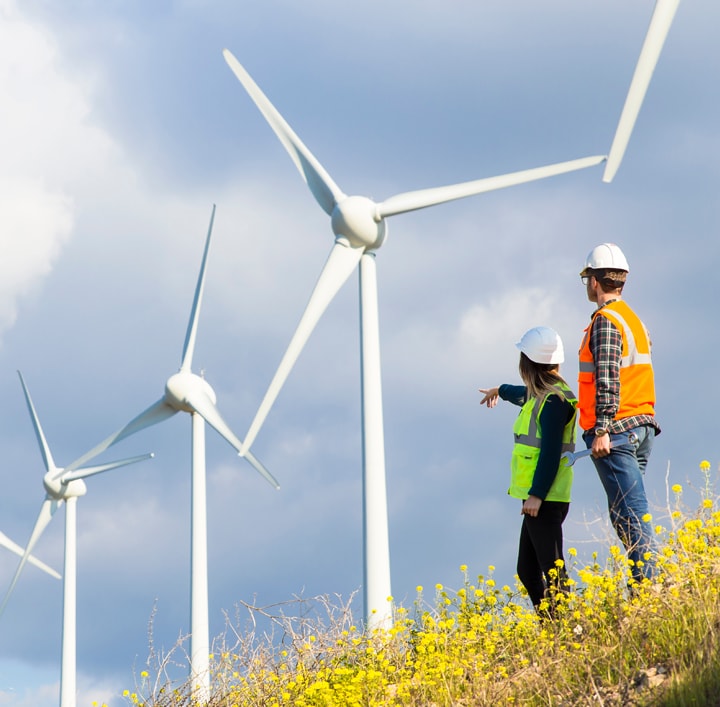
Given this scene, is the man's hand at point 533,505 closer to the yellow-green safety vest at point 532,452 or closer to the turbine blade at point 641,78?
the yellow-green safety vest at point 532,452

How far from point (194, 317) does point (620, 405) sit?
18.4 metres

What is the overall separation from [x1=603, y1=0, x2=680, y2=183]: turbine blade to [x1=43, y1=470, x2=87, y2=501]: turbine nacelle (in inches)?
1088

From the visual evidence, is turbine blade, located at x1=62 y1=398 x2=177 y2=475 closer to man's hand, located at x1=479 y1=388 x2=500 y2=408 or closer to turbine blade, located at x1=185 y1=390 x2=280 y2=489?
turbine blade, located at x1=185 y1=390 x2=280 y2=489

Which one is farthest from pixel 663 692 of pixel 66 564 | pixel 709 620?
pixel 66 564

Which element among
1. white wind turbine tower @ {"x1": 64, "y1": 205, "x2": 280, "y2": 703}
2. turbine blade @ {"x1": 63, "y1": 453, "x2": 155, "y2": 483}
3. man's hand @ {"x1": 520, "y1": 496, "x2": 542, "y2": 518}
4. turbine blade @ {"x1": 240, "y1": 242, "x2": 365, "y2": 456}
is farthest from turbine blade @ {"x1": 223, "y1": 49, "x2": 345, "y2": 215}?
turbine blade @ {"x1": 63, "y1": 453, "x2": 155, "y2": 483}

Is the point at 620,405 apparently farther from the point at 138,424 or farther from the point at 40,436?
the point at 40,436

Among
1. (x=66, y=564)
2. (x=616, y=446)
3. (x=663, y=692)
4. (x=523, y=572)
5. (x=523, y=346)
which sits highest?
(x=66, y=564)

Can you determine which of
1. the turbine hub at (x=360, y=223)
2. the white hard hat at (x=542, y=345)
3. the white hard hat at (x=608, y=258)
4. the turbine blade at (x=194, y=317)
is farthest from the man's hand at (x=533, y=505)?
the turbine blade at (x=194, y=317)

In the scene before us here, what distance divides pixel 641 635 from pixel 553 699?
79cm

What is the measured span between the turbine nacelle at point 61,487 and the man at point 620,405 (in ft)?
91.3

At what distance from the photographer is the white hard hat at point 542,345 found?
9227 millimetres

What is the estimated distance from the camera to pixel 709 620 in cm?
745

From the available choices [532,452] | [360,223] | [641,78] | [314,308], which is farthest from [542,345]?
[360,223]

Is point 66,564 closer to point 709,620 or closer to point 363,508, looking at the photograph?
point 363,508
